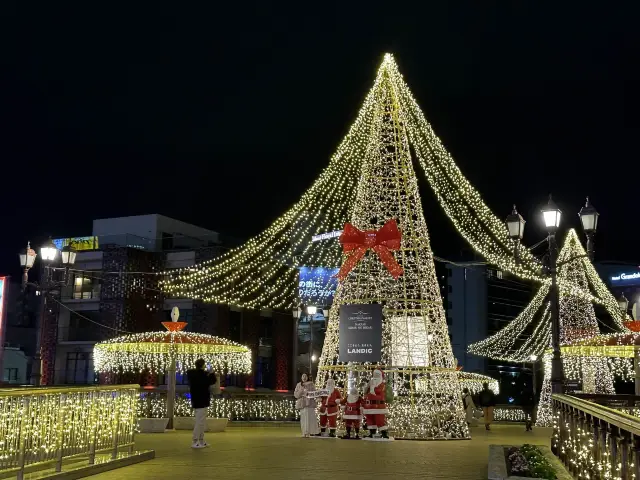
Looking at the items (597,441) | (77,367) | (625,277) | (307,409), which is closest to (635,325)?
(307,409)

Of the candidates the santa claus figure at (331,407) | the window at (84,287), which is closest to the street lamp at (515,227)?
the santa claus figure at (331,407)

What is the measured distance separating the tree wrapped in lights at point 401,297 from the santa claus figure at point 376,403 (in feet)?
2.72

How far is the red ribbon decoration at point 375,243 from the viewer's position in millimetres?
18641

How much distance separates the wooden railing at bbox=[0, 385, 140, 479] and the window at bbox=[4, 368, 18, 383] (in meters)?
43.9

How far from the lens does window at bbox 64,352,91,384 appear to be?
1897 inches

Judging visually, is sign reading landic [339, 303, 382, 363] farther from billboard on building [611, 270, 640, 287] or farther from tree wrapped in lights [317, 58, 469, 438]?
billboard on building [611, 270, 640, 287]

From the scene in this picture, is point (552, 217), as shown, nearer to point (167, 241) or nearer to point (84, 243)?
point (167, 241)

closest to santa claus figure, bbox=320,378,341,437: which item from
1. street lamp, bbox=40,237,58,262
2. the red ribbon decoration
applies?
the red ribbon decoration

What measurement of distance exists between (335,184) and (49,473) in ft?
42.1

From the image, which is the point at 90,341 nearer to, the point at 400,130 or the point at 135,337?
the point at 135,337

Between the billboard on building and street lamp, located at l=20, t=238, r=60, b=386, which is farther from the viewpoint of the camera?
the billboard on building

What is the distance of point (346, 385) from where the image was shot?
65.1 ft

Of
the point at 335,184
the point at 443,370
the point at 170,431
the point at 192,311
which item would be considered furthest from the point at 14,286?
the point at 443,370

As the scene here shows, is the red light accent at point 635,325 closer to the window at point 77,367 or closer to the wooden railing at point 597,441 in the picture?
the wooden railing at point 597,441
